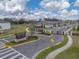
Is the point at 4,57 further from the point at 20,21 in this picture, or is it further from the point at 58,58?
the point at 20,21

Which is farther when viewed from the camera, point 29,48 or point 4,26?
point 4,26

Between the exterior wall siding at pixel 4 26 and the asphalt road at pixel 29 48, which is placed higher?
the exterior wall siding at pixel 4 26

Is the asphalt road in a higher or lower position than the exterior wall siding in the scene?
lower

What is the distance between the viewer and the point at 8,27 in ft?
233

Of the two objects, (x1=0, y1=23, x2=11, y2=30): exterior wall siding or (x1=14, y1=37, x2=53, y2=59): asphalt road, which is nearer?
(x1=14, y1=37, x2=53, y2=59): asphalt road

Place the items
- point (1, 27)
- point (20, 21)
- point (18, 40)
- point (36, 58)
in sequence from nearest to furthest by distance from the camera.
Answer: point (36, 58)
point (18, 40)
point (1, 27)
point (20, 21)

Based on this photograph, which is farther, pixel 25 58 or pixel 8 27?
pixel 8 27

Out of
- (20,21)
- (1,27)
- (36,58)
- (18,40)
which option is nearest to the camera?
(36,58)

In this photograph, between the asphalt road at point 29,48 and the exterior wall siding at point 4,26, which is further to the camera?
the exterior wall siding at point 4,26

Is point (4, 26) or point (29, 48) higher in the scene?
point (4, 26)

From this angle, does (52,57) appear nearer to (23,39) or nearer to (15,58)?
(15,58)

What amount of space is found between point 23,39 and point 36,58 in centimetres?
1546

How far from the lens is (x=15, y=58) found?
19891 mm

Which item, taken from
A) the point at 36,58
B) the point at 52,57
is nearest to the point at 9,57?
the point at 36,58
